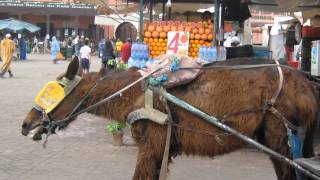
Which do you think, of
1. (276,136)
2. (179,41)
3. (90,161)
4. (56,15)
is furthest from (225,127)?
(56,15)

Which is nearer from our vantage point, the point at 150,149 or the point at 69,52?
the point at 150,149

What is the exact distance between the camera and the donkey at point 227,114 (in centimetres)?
418

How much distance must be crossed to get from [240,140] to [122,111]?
1030mm

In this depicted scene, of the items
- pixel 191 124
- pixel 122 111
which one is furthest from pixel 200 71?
pixel 122 111

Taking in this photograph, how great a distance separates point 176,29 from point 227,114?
556cm

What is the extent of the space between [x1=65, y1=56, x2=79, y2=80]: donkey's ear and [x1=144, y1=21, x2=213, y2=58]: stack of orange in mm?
5066

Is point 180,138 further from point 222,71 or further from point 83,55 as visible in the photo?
point 83,55

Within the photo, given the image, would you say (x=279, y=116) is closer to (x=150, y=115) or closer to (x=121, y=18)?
(x=150, y=115)

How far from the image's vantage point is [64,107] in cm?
475

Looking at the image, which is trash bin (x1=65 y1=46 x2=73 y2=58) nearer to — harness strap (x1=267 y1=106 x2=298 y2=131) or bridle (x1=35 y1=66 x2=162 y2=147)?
bridle (x1=35 y1=66 x2=162 y2=147)

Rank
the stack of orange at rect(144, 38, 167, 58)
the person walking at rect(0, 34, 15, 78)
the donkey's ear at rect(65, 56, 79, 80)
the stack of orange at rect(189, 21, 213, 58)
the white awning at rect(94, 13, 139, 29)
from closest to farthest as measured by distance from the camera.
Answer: the donkey's ear at rect(65, 56, 79, 80) < the stack of orange at rect(189, 21, 213, 58) < the stack of orange at rect(144, 38, 167, 58) < the white awning at rect(94, 13, 139, 29) < the person walking at rect(0, 34, 15, 78)

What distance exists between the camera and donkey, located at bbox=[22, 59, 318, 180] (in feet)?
13.7

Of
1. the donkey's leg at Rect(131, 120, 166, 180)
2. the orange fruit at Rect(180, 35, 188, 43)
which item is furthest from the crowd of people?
the orange fruit at Rect(180, 35, 188, 43)

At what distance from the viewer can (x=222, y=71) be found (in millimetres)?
4398
